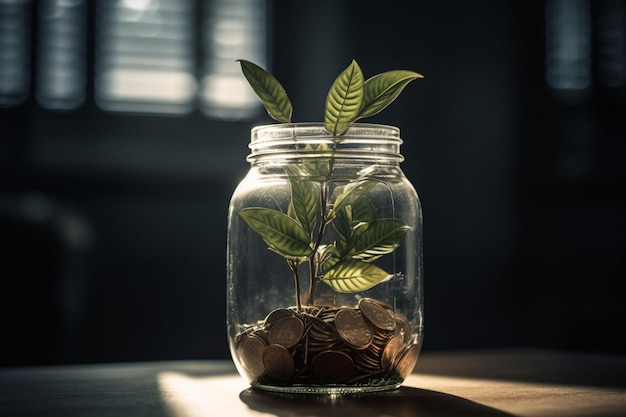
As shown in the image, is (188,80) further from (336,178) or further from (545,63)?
(336,178)

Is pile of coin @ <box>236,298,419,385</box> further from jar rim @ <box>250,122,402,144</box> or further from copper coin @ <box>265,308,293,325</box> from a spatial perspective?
jar rim @ <box>250,122,402,144</box>

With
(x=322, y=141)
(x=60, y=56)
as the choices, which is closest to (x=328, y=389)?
(x=322, y=141)

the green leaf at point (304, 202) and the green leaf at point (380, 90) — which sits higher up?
the green leaf at point (380, 90)

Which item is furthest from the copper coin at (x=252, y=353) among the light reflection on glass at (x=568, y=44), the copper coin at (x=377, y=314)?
the light reflection on glass at (x=568, y=44)

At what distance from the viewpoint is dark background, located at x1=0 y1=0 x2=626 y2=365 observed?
2.89m

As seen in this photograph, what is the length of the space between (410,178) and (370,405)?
8.90 feet

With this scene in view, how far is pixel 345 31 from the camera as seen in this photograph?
332 cm

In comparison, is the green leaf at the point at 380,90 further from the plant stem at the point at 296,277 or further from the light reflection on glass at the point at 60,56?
the light reflection on glass at the point at 60,56

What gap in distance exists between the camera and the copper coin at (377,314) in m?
0.77

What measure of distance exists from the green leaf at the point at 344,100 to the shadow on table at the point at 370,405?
0.91ft

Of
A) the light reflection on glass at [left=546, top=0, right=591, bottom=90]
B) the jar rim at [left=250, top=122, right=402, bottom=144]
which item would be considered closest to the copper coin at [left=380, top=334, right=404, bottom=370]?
the jar rim at [left=250, top=122, right=402, bottom=144]

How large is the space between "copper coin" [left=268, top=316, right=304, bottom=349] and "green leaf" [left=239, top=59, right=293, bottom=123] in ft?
0.72

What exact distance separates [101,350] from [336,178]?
2341 mm

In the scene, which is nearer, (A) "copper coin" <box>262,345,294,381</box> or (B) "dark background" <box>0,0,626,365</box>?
(A) "copper coin" <box>262,345,294,381</box>
